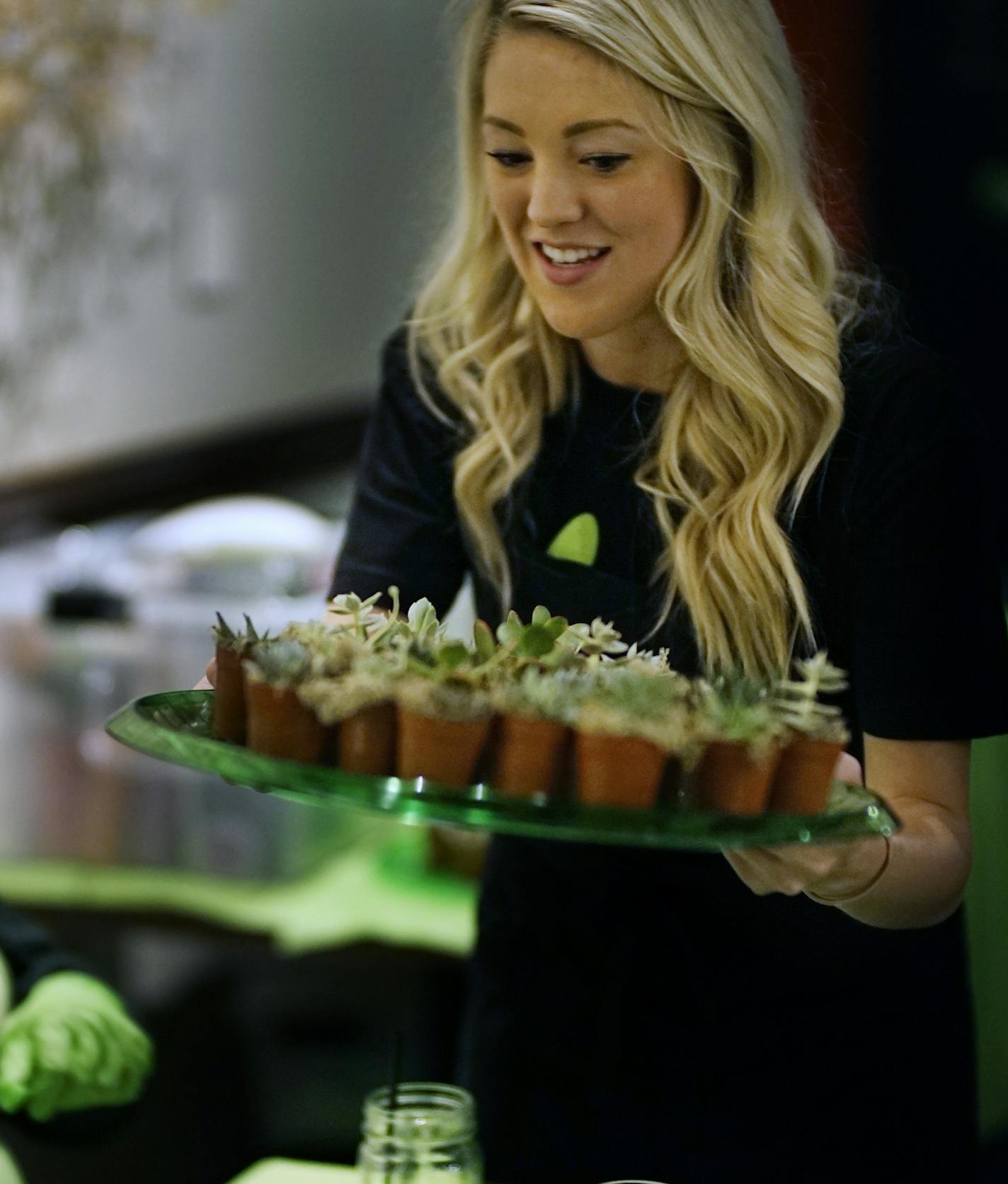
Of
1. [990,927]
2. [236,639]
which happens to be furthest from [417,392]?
[990,927]

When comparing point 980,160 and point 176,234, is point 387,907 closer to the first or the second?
point 176,234

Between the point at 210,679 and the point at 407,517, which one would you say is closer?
the point at 210,679

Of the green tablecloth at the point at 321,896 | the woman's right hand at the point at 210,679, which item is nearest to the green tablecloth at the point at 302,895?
the green tablecloth at the point at 321,896

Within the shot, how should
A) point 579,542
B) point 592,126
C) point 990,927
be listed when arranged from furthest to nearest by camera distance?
point 990,927 < point 579,542 < point 592,126

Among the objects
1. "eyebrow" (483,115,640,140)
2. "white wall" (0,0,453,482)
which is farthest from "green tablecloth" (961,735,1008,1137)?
"white wall" (0,0,453,482)

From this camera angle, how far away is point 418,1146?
0.99 metres

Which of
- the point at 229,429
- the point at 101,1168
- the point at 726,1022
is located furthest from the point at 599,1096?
the point at 229,429

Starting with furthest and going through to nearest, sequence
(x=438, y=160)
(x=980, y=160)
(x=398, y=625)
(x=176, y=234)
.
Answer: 1. (x=980, y=160)
2. (x=176, y=234)
3. (x=438, y=160)
4. (x=398, y=625)

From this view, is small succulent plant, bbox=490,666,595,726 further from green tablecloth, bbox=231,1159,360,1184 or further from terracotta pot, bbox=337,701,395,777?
green tablecloth, bbox=231,1159,360,1184

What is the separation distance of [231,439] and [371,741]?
207cm

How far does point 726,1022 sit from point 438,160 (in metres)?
0.69

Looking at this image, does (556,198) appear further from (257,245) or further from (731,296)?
(257,245)

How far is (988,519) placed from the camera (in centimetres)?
108

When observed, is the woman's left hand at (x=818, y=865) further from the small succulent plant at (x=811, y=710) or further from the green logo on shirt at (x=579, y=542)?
Answer: the green logo on shirt at (x=579, y=542)
